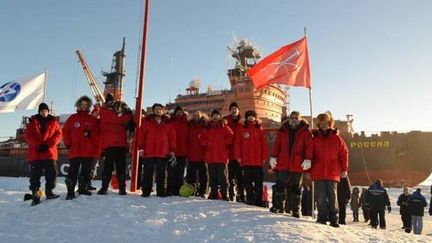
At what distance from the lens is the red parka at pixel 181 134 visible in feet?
26.9

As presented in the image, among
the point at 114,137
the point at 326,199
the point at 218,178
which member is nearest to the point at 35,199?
the point at 114,137

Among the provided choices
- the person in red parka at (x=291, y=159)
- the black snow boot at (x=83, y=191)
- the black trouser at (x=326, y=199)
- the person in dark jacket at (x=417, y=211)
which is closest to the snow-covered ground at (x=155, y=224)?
the black snow boot at (x=83, y=191)

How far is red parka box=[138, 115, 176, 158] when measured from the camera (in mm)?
7402

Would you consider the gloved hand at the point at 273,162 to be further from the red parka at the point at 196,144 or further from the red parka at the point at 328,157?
the red parka at the point at 196,144

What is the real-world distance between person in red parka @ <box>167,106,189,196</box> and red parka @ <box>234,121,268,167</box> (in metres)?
1.25

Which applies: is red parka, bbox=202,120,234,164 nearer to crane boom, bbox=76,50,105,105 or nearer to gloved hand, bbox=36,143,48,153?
gloved hand, bbox=36,143,48,153

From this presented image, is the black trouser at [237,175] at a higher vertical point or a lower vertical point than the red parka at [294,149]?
lower

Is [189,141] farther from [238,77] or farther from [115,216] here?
[238,77]

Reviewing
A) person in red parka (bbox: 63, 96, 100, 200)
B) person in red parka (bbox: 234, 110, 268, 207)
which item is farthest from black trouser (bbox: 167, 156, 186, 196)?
person in red parka (bbox: 63, 96, 100, 200)

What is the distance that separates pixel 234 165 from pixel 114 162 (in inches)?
96.7

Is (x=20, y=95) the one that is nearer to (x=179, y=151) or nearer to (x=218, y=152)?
(x=179, y=151)

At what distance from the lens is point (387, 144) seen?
26797 millimetres

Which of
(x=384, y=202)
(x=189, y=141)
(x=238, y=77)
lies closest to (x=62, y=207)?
(x=189, y=141)

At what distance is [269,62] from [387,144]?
818 inches
